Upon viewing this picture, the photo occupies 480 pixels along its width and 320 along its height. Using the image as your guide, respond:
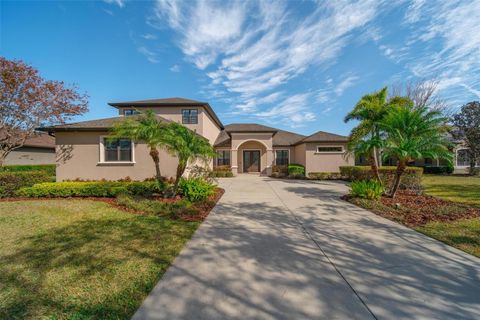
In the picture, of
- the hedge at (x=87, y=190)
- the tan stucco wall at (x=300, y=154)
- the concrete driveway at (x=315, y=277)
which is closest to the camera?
the concrete driveway at (x=315, y=277)

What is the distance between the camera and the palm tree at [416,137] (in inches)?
340

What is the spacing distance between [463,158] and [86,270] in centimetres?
3567

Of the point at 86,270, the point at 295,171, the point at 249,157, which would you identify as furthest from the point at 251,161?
the point at 86,270

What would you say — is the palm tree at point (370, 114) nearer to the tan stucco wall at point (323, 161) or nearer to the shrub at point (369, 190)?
the shrub at point (369, 190)

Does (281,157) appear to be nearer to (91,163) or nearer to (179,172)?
(179,172)

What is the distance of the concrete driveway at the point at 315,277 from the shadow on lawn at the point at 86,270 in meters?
0.35

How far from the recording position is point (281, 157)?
79.2ft

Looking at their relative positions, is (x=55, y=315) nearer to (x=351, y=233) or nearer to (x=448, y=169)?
(x=351, y=233)

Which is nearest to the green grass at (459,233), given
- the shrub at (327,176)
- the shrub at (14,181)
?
the shrub at (327,176)

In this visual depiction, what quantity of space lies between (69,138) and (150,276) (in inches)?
538

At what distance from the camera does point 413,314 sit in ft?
8.35

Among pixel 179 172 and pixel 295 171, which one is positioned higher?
A: pixel 179 172

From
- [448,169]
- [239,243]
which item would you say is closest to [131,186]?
[239,243]

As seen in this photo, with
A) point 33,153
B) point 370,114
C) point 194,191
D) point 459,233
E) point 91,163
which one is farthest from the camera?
point 33,153
